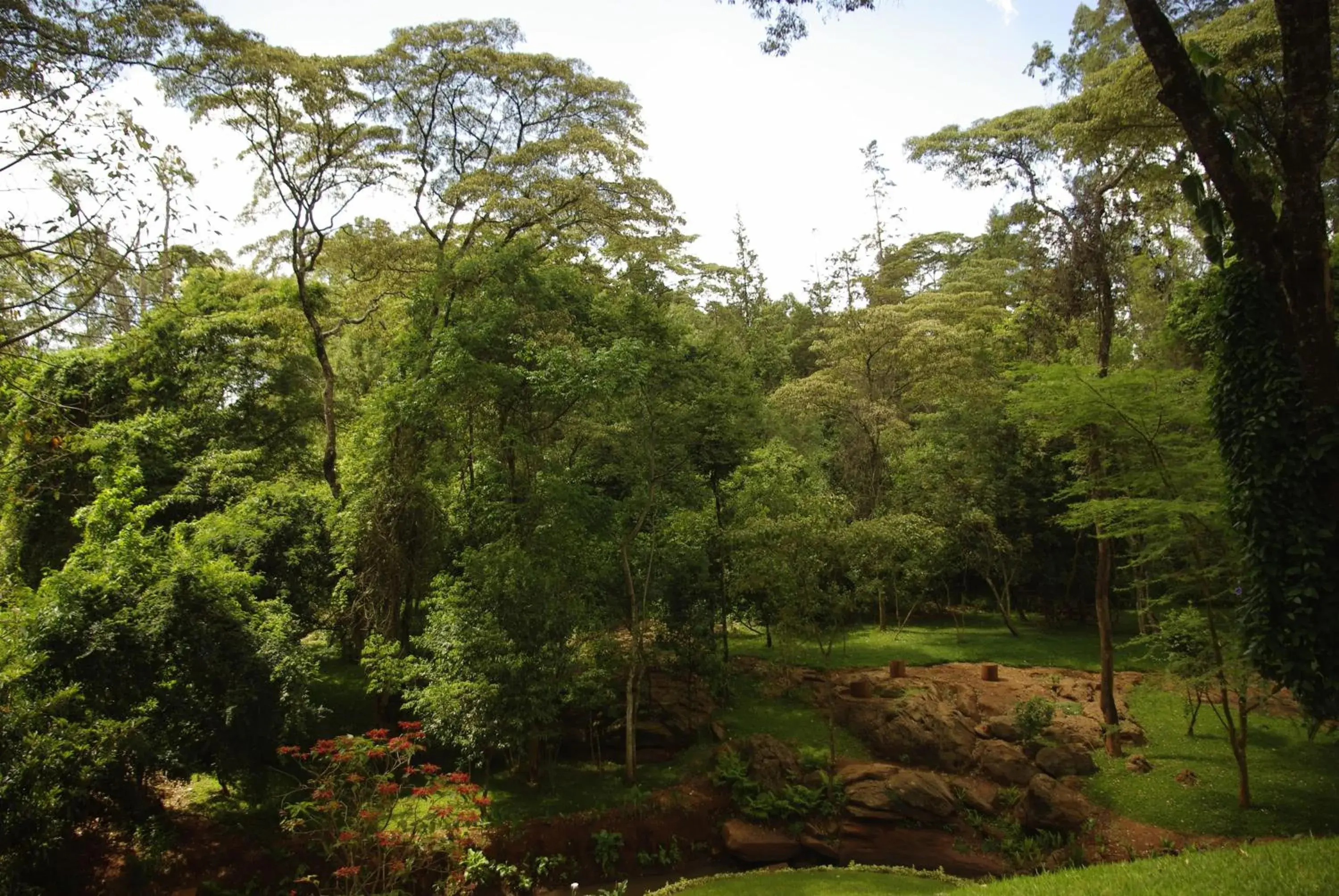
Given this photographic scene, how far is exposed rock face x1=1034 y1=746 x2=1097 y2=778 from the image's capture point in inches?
504

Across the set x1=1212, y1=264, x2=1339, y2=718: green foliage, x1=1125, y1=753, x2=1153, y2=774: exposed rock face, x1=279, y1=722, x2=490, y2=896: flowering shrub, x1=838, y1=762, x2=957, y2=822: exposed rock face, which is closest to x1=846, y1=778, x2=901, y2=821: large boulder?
x1=838, y1=762, x2=957, y2=822: exposed rock face

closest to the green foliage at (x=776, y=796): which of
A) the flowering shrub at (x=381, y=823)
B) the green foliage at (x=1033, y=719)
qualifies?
the green foliage at (x=1033, y=719)

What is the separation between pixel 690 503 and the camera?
15.1 metres

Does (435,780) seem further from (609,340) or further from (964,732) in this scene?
(964,732)

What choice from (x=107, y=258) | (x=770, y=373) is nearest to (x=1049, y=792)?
(x=107, y=258)

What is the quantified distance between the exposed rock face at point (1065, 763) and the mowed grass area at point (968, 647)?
521cm

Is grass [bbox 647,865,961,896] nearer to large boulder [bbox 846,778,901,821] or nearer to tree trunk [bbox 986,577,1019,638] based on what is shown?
large boulder [bbox 846,778,901,821]

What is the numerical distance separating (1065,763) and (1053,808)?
5.99 feet

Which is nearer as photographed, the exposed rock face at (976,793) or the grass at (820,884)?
the grass at (820,884)

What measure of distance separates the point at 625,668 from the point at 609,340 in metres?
6.45

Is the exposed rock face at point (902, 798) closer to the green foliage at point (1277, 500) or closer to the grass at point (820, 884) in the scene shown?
the grass at point (820, 884)

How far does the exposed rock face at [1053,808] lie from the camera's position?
36.7 feet

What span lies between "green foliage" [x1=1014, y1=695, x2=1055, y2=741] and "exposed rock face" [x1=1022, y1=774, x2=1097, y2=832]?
1845mm

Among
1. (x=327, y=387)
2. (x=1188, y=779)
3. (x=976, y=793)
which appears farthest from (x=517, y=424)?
(x=1188, y=779)
